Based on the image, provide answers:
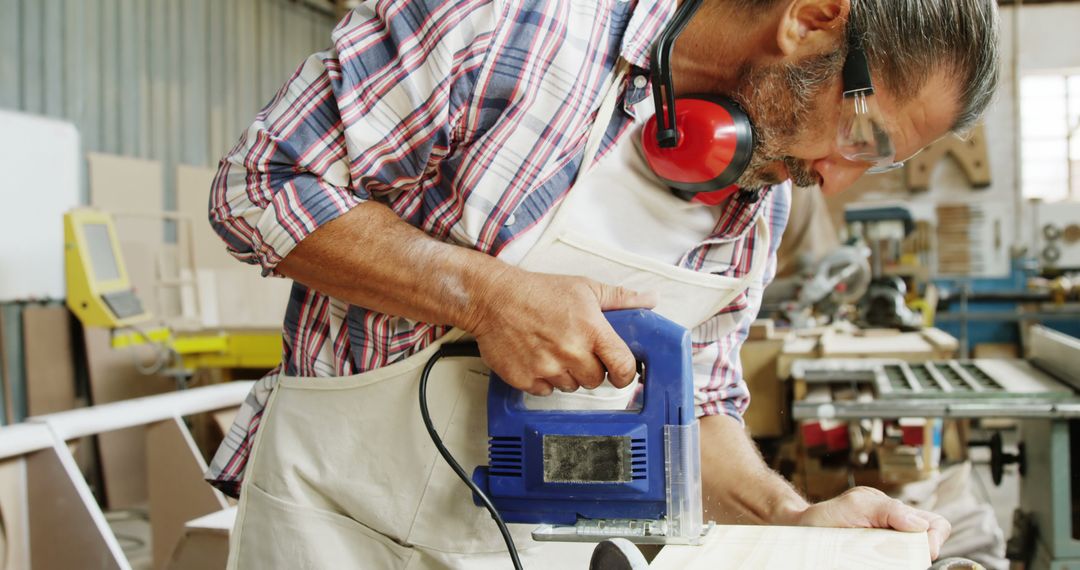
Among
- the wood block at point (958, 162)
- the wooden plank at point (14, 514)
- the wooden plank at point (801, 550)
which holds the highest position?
the wood block at point (958, 162)

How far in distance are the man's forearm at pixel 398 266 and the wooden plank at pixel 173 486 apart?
3.81ft

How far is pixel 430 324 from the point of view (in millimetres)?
965

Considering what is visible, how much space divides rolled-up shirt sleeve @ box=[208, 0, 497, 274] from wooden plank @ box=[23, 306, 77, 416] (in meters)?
4.25

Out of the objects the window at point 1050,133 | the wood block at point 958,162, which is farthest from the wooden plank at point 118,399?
the window at point 1050,133

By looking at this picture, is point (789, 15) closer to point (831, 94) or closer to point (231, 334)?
point (831, 94)

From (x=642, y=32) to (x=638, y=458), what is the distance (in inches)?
18.5

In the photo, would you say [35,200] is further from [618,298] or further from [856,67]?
[856,67]

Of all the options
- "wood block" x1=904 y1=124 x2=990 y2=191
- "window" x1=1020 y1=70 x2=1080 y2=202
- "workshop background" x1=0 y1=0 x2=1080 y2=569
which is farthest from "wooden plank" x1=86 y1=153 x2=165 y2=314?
"window" x1=1020 y1=70 x2=1080 y2=202

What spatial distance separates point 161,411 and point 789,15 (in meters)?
1.53

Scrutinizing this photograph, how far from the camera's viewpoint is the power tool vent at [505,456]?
0.92 metres

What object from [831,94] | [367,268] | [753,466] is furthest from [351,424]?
[831,94]

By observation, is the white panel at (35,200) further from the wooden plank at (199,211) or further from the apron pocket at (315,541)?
the apron pocket at (315,541)

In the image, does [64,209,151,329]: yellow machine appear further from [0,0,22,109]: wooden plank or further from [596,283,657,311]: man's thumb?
[596,283,657,311]: man's thumb

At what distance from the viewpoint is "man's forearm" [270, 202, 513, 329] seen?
89 cm
